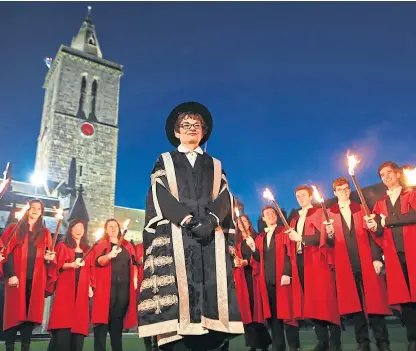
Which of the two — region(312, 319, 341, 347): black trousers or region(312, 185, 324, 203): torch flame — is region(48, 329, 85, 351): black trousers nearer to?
region(312, 319, 341, 347): black trousers

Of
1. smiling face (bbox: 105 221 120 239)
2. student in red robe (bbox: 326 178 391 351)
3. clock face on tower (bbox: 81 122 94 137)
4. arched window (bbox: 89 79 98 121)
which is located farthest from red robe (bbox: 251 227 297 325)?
arched window (bbox: 89 79 98 121)

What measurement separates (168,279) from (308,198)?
12.3 ft

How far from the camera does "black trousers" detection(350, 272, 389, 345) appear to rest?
491 cm

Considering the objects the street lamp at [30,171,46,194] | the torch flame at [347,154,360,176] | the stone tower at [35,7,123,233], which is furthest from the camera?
the stone tower at [35,7,123,233]

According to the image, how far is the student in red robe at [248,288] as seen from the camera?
6746mm

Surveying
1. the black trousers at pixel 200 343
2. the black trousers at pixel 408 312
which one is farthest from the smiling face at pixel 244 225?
the black trousers at pixel 200 343

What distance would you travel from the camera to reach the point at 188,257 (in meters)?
3.23

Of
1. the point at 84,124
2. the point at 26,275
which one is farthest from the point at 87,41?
the point at 26,275

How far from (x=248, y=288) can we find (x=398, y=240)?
2867 mm

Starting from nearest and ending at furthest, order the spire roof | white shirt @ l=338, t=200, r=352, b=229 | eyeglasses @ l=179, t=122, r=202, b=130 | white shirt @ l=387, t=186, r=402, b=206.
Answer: eyeglasses @ l=179, t=122, r=202, b=130, white shirt @ l=387, t=186, r=402, b=206, white shirt @ l=338, t=200, r=352, b=229, the spire roof

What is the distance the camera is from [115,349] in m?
6.05

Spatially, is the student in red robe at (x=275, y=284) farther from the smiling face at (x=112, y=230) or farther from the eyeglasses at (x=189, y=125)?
the eyeglasses at (x=189, y=125)

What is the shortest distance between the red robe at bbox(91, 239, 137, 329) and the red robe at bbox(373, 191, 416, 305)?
3.76 m

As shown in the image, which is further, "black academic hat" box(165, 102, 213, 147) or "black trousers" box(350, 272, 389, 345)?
"black trousers" box(350, 272, 389, 345)
